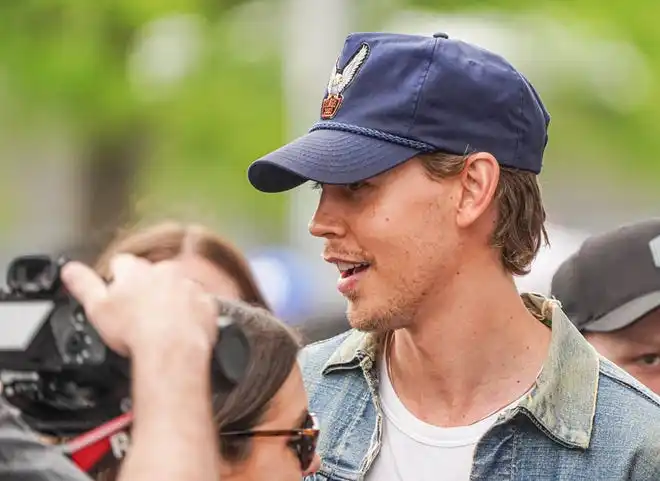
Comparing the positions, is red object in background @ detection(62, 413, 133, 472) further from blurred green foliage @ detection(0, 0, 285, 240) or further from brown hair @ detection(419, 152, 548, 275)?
blurred green foliage @ detection(0, 0, 285, 240)

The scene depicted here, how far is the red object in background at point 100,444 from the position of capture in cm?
203

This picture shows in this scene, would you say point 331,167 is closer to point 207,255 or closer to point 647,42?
point 207,255

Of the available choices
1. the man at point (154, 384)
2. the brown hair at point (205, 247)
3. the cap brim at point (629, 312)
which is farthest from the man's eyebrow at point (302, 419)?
the cap brim at point (629, 312)

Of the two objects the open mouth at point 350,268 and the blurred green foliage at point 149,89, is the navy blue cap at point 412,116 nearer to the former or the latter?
the open mouth at point 350,268

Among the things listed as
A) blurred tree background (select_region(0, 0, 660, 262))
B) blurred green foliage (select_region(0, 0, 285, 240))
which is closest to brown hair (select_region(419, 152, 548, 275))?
blurred green foliage (select_region(0, 0, 285, 240))

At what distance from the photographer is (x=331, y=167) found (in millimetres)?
2850

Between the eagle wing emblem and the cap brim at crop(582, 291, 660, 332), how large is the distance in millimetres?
1052

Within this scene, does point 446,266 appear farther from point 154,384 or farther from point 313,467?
point 154,384

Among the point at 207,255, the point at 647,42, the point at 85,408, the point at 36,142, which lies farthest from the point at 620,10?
the point at 85,408

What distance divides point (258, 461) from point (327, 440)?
0.58 meters

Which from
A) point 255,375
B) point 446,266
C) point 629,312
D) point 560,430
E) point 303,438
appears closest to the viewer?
point 255,375

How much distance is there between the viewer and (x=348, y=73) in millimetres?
2992

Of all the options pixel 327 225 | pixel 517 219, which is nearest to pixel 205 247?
pixel 327 225

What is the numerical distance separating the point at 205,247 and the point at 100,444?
155cm
